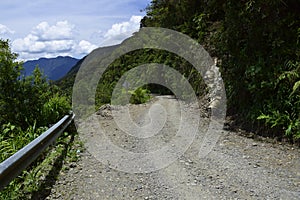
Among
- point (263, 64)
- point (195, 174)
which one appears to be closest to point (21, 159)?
point (195, 174)

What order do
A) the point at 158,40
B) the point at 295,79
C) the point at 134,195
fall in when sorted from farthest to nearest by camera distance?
1. the point at 158,40
2. the point at 295,79
3. the point at 134,195

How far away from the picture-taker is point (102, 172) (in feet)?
A: 14.5

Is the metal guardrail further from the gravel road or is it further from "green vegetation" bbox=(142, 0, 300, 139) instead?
"green vegetation" bbox=(142, 0, 300, 139)

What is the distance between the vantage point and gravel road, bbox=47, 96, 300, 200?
3.63 m

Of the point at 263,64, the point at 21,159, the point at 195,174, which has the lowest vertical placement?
the point at 195,174

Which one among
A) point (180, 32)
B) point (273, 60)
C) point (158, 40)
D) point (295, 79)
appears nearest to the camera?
point (295, 79)

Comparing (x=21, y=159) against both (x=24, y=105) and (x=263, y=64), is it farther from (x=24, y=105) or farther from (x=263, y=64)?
(x=263, y=64)

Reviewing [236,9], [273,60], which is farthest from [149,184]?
[236,9]

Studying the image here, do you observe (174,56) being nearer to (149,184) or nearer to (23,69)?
(23,69)

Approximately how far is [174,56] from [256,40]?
9.06 metres

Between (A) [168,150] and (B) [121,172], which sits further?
(A) [168,150]

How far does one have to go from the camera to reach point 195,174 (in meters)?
4.22

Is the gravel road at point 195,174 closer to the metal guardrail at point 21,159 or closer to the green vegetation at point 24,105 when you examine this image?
the metal guardrail at point 21,159

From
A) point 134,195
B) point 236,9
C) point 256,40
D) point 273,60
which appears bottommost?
point 134,195
